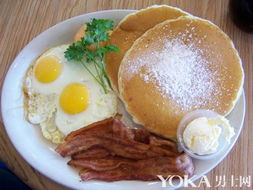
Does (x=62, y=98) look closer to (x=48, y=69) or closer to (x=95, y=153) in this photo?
(x=48, y=69)

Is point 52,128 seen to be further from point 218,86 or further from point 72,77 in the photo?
point 218,86

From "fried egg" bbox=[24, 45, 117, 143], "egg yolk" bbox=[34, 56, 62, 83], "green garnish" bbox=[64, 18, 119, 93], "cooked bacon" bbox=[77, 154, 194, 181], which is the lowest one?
"cooked bacon" bbox=[77, 154, 194, 181]

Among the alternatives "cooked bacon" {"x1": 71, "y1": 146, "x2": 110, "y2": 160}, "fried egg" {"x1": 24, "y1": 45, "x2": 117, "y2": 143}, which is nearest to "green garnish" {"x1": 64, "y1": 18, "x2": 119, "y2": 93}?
"fried egg" {"x1": 24, "y1": 45, "x2": 117, "y2": 143}

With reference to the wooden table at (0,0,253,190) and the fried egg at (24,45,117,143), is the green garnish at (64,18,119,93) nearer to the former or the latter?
the fried egg at (24,45,117,143)

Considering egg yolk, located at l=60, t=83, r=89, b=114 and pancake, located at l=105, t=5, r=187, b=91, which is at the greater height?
pancake, located at l=105, t=5, r=187, b=91

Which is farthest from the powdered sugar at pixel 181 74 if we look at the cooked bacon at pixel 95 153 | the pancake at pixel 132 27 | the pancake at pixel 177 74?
the cooked bacon at pixel 95 153

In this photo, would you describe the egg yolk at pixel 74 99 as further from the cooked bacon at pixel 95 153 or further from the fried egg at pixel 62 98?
the cooked bacon at pixel 95 153
